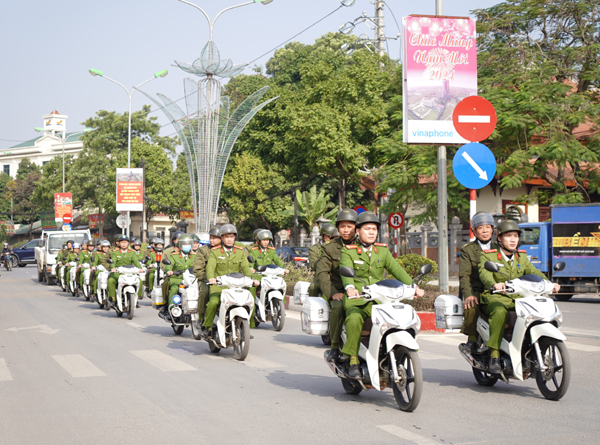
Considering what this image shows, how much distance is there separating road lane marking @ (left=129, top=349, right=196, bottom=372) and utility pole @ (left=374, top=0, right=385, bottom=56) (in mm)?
25482

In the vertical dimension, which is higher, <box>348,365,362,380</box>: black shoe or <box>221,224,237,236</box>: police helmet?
<box>221,224,237,236</box>: police helmet

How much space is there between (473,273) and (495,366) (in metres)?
0.99

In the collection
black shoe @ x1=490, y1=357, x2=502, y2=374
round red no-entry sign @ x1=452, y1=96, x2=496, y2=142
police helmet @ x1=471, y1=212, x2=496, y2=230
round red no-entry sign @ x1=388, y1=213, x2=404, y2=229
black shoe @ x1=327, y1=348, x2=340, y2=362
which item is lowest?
black shoe @ x1=490, y1=357, x2=502, y2=374

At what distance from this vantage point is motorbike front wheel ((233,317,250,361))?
909 centimetres

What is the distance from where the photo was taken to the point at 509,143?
78.6ft

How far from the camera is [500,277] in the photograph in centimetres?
691

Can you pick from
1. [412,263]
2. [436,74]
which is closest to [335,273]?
[436,74]

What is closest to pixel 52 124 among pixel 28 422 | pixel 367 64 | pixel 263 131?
pixel 263 131

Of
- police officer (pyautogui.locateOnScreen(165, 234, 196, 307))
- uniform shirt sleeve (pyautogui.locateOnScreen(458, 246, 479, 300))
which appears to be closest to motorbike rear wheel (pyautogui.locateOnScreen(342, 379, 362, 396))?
uniform shirt sleeve (pyautogui.locateOnScreen(458, 246, 479, 300))

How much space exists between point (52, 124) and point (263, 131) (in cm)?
7415

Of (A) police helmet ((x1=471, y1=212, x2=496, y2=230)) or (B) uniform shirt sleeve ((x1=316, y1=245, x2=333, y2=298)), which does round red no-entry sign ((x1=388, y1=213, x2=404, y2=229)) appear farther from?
(B) uniform shirt sleeve ((x1=316, y1=245, x2=333, y2=298))

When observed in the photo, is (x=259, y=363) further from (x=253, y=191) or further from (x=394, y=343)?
(x=253, y=191)

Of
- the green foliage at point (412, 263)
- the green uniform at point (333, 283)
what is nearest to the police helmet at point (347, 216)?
the green uniform at point (333, 283)

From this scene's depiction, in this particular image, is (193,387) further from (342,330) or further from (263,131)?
(263,131)
